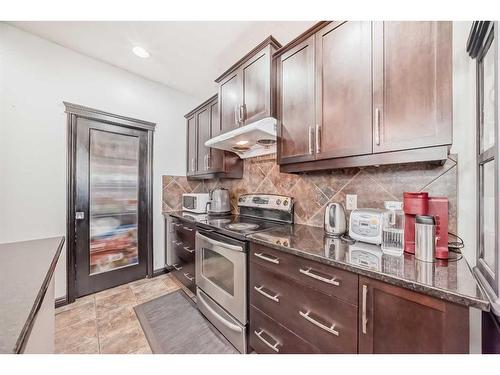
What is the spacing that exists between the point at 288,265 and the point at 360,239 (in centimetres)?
50

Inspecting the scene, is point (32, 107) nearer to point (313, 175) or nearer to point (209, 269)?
point (209, 269)

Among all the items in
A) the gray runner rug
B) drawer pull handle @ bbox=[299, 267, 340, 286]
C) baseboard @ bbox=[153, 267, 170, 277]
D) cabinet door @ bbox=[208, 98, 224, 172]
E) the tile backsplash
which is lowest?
the gray runner rug

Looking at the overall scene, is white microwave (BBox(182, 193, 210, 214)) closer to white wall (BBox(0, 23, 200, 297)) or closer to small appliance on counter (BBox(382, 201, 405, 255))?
white wall (BBox(0, 23, 200, 297))

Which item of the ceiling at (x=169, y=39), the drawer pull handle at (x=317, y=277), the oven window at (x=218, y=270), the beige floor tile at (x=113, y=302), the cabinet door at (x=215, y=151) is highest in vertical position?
the ceiling at (x=169, y=39)

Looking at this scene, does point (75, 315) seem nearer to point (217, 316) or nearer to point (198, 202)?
point (217, 316)

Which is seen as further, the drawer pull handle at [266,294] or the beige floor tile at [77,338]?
the beige floor tile at [77,338]

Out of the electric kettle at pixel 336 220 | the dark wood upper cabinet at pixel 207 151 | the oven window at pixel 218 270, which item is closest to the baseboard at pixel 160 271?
the oven window at pixel 218 270

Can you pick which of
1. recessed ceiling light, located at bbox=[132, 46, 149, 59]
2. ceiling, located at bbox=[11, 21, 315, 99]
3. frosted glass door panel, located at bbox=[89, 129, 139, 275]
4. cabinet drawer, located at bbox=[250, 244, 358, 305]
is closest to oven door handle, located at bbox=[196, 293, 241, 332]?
cabinet drawer, located at bbox=[250, 244, 358, 305]

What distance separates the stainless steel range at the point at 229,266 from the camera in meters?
1.39

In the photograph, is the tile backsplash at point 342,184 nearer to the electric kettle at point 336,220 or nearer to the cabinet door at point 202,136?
the electric kettle at point 336,220

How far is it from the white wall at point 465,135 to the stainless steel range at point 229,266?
1116 mm

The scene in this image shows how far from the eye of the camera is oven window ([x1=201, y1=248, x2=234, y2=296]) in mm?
1512

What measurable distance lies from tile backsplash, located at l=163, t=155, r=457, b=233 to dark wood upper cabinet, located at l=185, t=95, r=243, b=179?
0.21 meters

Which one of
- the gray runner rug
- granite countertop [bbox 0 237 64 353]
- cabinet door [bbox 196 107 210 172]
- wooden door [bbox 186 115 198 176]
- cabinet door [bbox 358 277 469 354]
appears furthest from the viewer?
wooden door [bbox 186 115 198 176]
